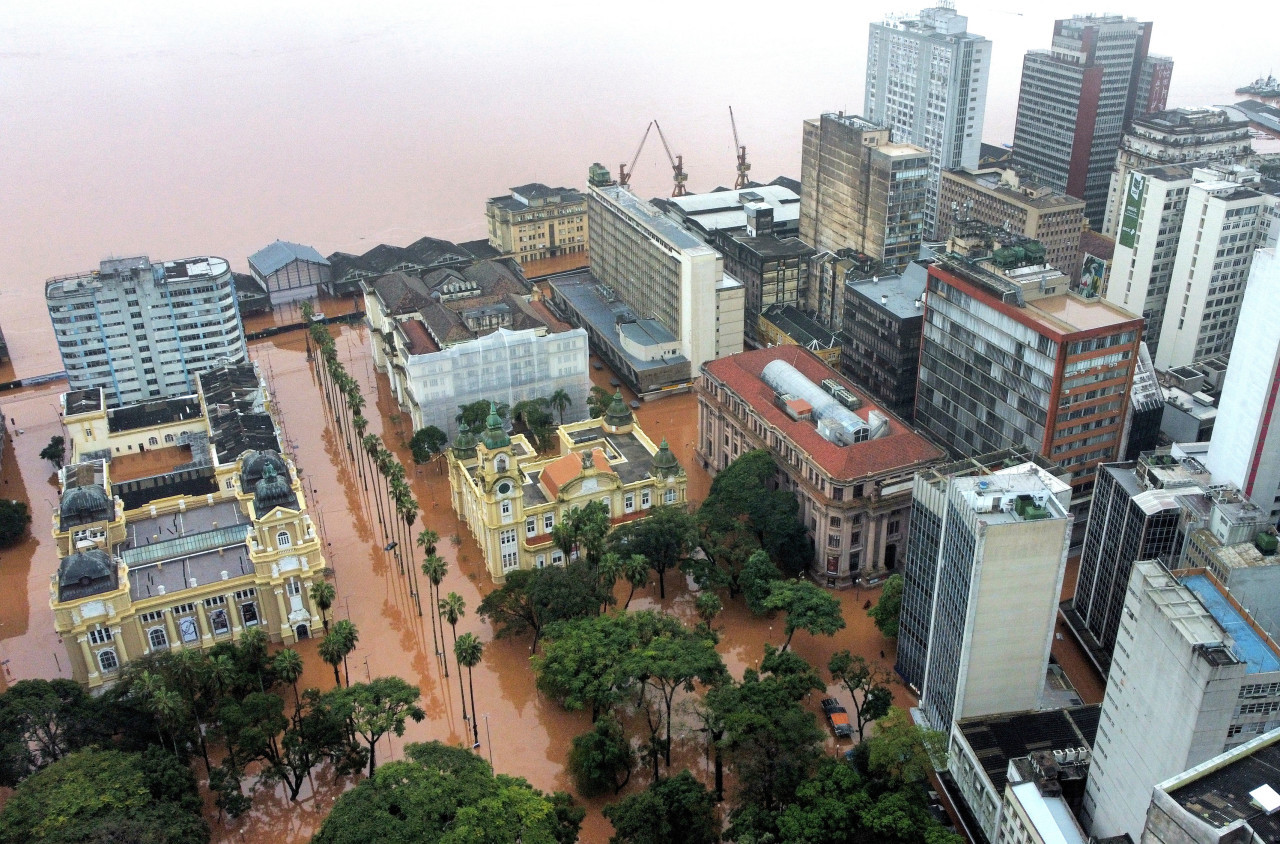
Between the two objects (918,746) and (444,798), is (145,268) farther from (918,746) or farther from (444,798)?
(918,746)

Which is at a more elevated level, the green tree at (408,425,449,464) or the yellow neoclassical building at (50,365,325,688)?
the yellow neoclassical building at (50,365,325,688)

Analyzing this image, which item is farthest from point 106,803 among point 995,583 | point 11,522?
point 995,583

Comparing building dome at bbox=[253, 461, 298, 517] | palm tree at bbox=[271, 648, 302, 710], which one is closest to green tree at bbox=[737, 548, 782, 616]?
palm tree at bbox=[271, 648, 302, 710]

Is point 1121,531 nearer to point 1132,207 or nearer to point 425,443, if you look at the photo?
point 1132,207

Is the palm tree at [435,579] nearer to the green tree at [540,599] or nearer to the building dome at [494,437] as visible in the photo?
the green tree at [540,599]

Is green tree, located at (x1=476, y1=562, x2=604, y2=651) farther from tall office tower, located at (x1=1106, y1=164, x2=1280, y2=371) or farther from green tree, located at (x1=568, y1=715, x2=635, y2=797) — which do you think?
tall office tower, located at (x1=1106, y1=164, x2=1280, y2=371)

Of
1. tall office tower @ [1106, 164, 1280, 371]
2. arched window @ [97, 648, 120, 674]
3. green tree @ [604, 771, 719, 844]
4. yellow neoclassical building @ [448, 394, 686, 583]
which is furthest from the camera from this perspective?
Answer: tall office tower @ [1106, 164, 1280, 371]

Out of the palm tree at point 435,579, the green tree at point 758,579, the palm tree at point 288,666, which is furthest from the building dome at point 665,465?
the palm tree at point 288,666
